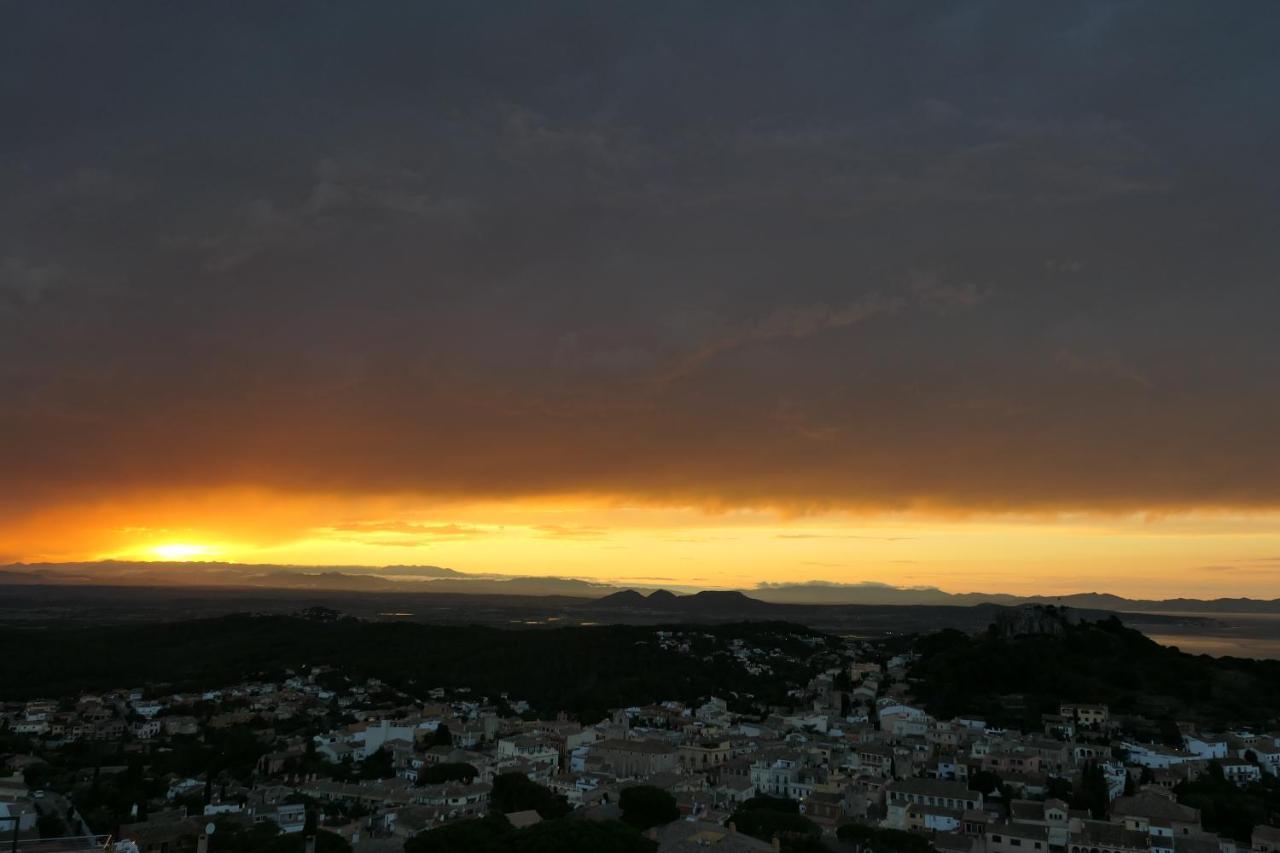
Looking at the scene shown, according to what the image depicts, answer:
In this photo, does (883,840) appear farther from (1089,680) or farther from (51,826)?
(1089,680)

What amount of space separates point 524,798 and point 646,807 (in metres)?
6.60

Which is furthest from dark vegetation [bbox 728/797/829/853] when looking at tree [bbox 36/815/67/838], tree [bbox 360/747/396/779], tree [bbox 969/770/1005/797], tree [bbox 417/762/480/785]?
tree [bbox 36/815/67/838]

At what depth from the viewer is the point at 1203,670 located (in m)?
69.4

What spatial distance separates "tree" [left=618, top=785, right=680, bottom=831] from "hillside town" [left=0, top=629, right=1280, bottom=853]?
388 millimetres

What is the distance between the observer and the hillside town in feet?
102

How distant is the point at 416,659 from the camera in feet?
326

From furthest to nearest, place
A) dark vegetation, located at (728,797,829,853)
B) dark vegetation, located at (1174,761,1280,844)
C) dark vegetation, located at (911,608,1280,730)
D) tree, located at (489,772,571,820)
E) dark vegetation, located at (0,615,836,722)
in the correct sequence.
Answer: dark vegetation, located at (0,615,836,722) → dark vegetation, located at (911,608,1280,730) → tree, located at (489,772,571,820) → dark vegetation, located at (1174,761,1280,844) → dark vegetation, located at (728,797,829,853)

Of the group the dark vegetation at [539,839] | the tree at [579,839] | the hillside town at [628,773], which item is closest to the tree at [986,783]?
the hillside town at [628,773]

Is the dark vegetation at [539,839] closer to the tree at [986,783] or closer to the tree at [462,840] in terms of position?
the tree at [462,840]

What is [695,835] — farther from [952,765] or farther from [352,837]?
[952,765]

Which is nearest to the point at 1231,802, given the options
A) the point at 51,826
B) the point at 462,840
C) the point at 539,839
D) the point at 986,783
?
the point at 986,783

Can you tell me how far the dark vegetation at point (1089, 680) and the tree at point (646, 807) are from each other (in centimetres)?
3192

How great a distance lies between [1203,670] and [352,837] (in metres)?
64.7

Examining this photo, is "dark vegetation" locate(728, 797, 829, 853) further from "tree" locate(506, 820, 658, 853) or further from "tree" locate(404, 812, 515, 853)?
"tree" locate(404, 812, 515, 853)
